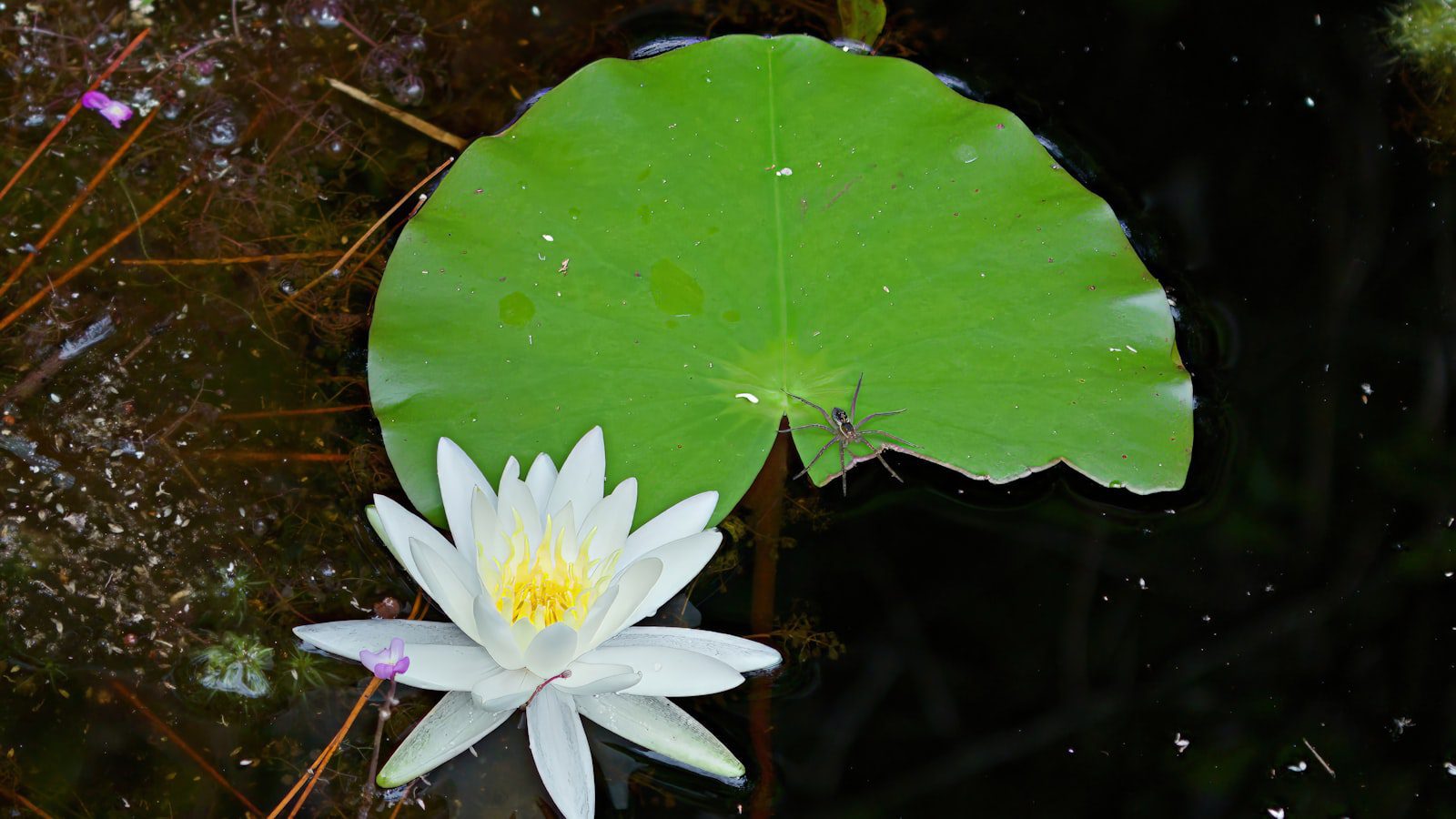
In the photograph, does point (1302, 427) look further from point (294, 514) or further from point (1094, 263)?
point (294, 514)

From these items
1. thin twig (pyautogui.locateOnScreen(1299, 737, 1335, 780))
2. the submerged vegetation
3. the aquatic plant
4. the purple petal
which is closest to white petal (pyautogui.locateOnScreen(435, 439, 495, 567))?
the aquatic plant

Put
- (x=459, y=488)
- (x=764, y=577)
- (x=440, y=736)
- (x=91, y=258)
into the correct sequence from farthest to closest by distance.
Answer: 1. (x=91, y=258)
2. (x=764, y=577)
3. (x=459, y=488)
4. (x=440, y=736)

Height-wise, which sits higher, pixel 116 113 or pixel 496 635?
pixel 116 113

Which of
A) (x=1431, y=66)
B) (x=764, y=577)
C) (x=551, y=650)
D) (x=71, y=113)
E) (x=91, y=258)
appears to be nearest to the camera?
(x=551, y=650)

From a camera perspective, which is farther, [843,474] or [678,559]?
[843,474]

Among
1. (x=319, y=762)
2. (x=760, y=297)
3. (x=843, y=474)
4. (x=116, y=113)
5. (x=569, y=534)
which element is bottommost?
(x=319, y=762)

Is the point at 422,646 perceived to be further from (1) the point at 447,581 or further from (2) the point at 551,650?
(2) the point at 551,650

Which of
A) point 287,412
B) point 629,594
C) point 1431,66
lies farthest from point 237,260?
point 1431,66
